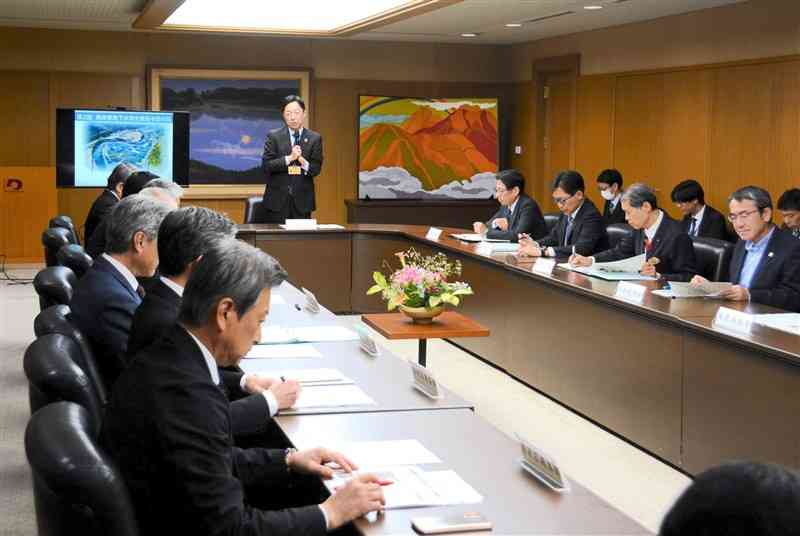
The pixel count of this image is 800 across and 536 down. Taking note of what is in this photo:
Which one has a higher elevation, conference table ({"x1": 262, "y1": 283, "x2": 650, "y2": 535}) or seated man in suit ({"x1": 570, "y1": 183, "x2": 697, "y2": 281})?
seated man in suit ({"x1": 570, "y1": 183, "x2": 697, "y2": 281})

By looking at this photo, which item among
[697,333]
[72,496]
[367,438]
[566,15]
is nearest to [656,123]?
[566,15]

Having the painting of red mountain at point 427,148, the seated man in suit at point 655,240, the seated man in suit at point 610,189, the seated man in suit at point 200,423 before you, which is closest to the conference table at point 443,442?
the seated man in suit at point 200,423

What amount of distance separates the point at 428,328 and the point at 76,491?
367 cm

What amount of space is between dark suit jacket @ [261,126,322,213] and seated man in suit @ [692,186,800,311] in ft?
14.4

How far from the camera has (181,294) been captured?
2818 mm

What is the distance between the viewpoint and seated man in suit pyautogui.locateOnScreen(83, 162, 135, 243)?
7029 mm

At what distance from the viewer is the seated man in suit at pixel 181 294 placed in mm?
2830

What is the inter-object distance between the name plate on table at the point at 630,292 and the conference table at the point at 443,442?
5.42 feet

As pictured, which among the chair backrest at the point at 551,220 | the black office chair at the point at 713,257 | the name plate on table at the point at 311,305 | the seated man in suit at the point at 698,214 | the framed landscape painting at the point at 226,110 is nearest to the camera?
the name plate on table at the point at 311,305

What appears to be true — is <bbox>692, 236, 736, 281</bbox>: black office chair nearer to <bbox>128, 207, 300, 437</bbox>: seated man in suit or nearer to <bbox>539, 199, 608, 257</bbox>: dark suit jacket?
<bbox>539, 199, 608, 257</bbox>: dark suit jacket

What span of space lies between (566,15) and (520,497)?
8.09m

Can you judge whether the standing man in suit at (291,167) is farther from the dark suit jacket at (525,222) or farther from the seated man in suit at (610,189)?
the seated man in suit at (610,189)

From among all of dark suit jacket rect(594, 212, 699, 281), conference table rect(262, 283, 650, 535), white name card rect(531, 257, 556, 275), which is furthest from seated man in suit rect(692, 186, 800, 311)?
conference table rect(262, 283, 650, 535)

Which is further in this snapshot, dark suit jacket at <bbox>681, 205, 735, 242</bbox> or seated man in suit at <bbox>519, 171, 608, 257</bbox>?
dark suit jacket at <bbox>681, 205, 735, 242</bbox>
